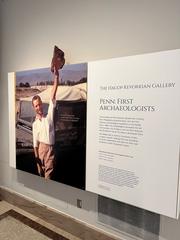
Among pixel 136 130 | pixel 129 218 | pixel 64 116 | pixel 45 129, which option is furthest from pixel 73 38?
pixel 129 218

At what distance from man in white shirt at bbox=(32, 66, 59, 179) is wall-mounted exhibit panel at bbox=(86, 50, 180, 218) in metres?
0.53

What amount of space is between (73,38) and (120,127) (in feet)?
3.94

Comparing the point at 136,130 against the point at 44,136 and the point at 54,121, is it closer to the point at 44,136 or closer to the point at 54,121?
the point at 54,121

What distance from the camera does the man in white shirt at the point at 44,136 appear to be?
2533mm

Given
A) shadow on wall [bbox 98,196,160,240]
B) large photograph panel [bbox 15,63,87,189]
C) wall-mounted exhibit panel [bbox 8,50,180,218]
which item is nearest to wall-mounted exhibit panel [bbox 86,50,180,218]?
wall-mounted exhibit panel [bbox 8,50,180,218]

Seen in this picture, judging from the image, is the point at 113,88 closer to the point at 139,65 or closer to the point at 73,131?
the point at 139,65

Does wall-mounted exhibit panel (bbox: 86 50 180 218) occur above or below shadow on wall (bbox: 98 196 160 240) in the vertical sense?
above

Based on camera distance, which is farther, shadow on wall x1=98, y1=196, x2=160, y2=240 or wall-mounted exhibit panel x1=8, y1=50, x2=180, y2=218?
shadow on wall x1=98, y1=196, x2=160, y2=240

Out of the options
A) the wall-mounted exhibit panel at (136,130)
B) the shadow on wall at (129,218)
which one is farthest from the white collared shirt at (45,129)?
the shadow on wall at (129,218)

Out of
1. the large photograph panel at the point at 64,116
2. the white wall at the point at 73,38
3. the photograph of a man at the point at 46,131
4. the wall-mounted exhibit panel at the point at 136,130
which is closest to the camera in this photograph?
the wall-mounted exhibit panel at the point at 136,130

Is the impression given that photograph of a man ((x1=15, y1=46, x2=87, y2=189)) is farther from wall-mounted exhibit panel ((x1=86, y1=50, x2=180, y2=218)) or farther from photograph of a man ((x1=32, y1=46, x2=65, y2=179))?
wall-mounted exhibit panel ((x1=86, y1=50, x2=180, y2=218))

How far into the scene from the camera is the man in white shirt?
253cm

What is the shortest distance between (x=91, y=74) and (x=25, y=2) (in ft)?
5.44

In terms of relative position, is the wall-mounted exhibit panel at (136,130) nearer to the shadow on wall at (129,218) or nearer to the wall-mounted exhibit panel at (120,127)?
the wall-mounted exhibit panel at (120,127)
